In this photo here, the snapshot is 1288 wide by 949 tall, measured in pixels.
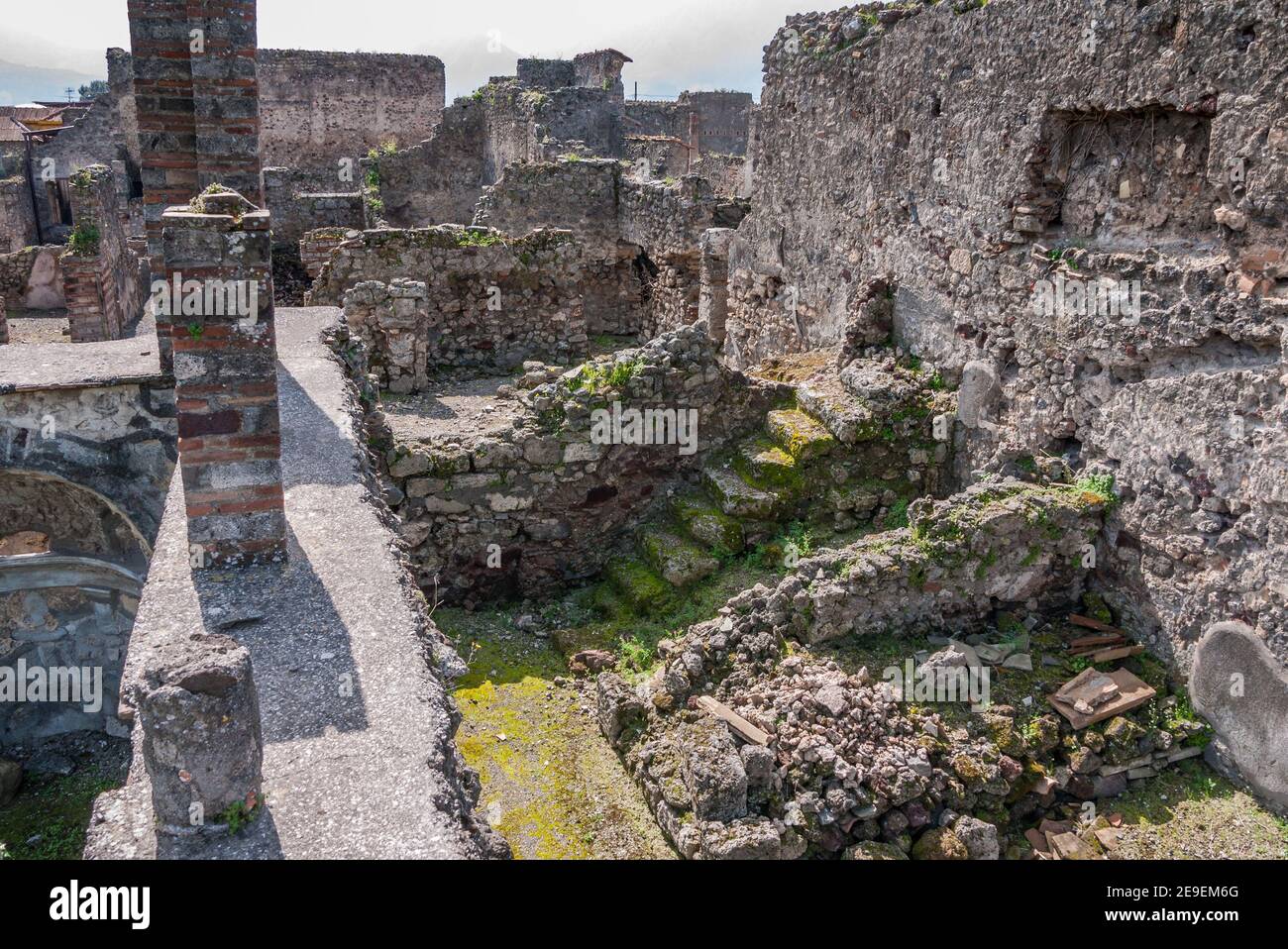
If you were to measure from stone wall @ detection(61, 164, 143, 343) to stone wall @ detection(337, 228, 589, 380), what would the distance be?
4571 mm

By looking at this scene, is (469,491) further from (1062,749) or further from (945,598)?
(1062,749)

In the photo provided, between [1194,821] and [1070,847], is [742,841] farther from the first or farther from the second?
[1194,821]

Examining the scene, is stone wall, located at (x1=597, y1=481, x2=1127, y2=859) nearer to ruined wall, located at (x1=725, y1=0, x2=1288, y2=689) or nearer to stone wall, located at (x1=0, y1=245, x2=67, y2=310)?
ruined wall, located at (x1=725, y1=0, x2=1288, y2=689)

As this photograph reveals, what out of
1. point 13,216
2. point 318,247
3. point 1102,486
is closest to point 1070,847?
point 1102,486

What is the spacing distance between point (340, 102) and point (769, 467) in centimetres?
2314

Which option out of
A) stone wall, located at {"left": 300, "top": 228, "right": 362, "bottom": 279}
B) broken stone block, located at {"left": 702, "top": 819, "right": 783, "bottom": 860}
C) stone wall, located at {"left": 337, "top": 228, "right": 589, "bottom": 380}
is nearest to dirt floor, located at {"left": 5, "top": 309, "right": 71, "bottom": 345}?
stone wall, located at {"left": 300, "top": 228, "right": 362, "bottom": 279}

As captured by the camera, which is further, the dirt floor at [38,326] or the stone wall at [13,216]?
the stone wall at [13,216]

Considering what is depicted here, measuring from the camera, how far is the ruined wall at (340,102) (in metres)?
26.5

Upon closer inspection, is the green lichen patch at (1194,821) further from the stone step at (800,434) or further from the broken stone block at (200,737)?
the broken stone block at (200,737)

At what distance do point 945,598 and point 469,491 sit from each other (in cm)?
376

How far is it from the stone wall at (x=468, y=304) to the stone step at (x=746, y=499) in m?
4.97

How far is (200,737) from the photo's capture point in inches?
120

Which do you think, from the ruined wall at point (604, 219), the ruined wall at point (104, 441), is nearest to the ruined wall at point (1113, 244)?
the ruined wall at point (604, 219)
